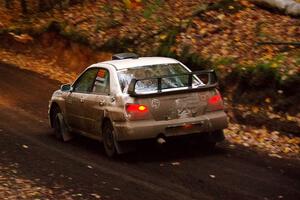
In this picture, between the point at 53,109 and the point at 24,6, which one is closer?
the point at 53,109

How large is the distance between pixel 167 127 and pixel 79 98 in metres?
2.34

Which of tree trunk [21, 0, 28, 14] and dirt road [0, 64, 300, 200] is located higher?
tree trunk [21, 0, 28, 14]

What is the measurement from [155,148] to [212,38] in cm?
598

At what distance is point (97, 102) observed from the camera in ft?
34.9

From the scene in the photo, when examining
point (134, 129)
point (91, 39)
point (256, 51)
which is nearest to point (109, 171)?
point (134, 129)

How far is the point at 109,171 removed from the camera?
30.8 feet

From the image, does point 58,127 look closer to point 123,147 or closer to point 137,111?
point 123,147

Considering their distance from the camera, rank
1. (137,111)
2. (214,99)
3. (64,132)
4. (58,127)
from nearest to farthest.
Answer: (137,111) → (214,99) → (64,132) → (58,127)

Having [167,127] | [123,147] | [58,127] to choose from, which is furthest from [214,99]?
[58,127]

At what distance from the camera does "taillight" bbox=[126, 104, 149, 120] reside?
9.73 m

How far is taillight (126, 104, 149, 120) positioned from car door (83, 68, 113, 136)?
0.56 m

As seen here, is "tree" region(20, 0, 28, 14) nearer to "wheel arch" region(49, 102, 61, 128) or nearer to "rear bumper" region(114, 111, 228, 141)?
"wheel arch" region(49, 102, 61, 128)

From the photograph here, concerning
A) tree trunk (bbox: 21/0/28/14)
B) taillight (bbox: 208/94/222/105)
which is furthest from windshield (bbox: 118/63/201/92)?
tree trunk (bbox: 21/0/28/14)

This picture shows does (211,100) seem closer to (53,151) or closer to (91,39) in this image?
(53,151)
